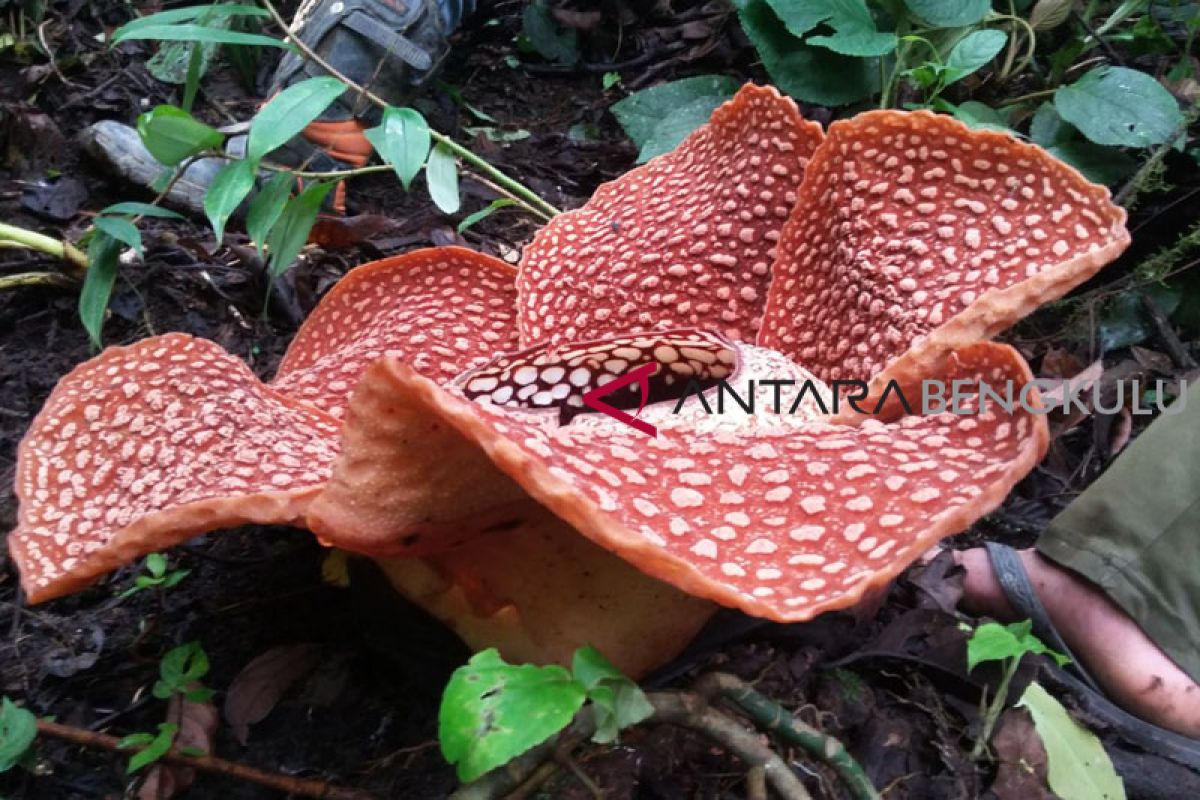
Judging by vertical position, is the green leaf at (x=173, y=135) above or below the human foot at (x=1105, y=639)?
above

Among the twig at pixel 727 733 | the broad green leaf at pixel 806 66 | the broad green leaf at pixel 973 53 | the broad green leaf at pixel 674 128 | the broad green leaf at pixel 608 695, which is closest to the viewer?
the broad green leaf at pixel 608 695

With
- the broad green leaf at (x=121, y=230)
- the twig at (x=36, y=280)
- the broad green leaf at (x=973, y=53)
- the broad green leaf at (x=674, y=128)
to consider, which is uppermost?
the broad green leaf at (x=973, y=53)

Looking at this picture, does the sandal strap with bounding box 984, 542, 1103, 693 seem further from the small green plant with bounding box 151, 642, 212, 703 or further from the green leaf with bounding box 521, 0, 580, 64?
the green leaf with bounding box 521, 0, 580, 64

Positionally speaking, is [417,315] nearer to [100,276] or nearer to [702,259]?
[702,259]

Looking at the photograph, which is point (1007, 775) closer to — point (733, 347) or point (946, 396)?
point (946, 396)

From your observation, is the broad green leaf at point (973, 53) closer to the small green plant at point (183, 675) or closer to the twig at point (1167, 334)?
the twig at point (1167, 334)

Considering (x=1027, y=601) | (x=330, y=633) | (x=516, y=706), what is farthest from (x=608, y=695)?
(x=1027, y=601)

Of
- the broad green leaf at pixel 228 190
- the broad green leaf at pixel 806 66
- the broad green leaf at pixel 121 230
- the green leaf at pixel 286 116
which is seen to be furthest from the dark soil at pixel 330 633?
the broad green leaf at pixel 806 66

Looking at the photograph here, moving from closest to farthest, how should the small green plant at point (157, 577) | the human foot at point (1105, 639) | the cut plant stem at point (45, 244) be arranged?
the small green plant at point (157, 577) < the human foot at point (1105, 639) < the cut plant stem at point (45, 244)
